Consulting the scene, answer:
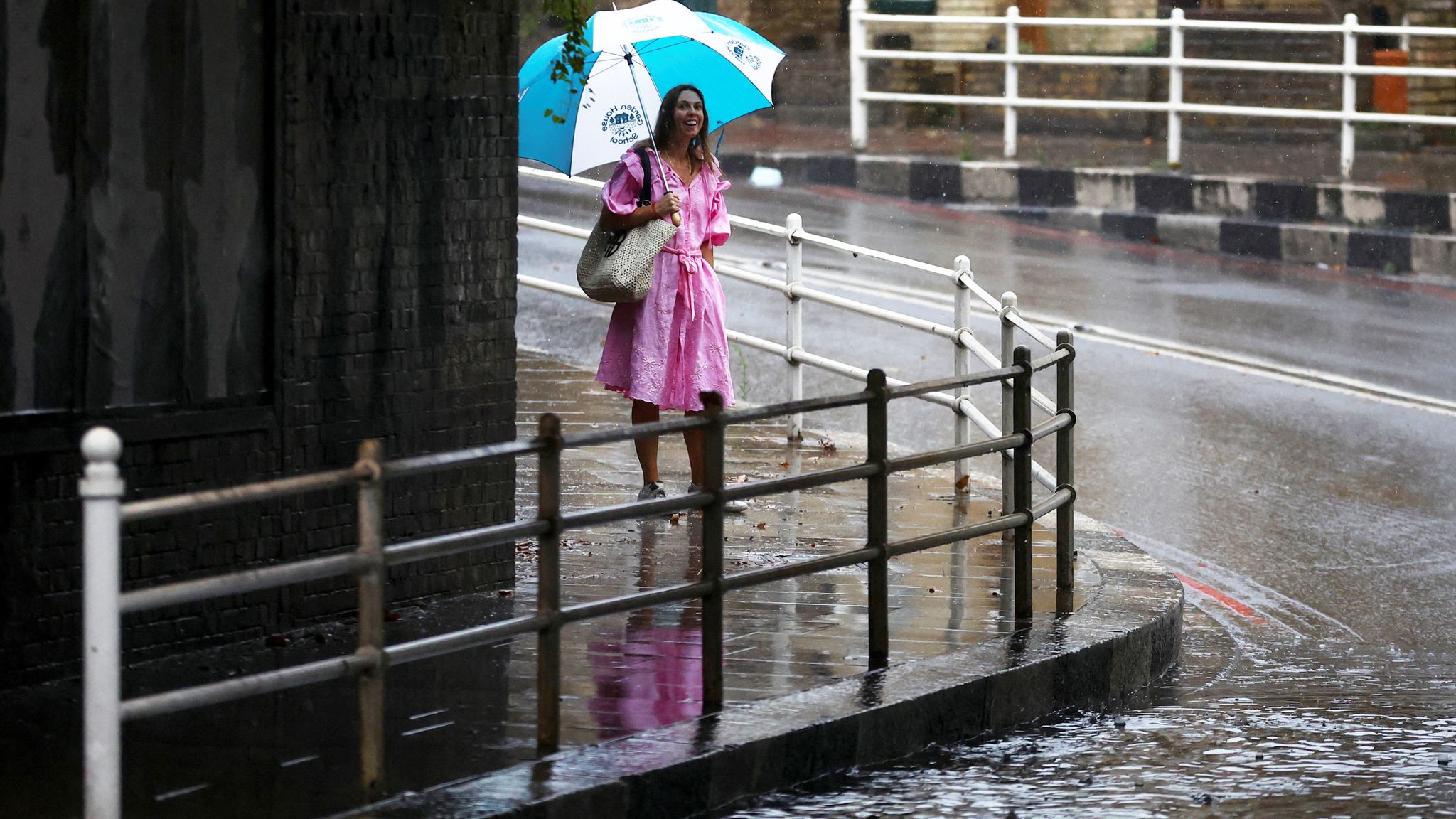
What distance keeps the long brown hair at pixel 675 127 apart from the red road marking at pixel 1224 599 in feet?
8.22

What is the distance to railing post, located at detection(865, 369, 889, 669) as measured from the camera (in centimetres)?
653

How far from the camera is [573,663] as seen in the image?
6.73 metres

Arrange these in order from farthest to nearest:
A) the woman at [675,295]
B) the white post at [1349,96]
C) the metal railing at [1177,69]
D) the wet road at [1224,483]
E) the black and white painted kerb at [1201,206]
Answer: the white post at [1349,96] → the metal railing at [1177,69] → the black and white painted kerb at [1201,206] → the woman at [675,295] → the wet road at [1224,483]

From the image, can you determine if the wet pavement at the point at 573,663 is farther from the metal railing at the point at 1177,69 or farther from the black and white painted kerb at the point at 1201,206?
the metal railing at the point at 1177,69

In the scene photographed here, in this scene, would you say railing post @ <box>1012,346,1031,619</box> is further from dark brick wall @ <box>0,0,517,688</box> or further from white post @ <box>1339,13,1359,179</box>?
white post @ <box>1339,13,1359,179</box>

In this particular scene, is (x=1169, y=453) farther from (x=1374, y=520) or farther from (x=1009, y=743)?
(x=1009, y=743)

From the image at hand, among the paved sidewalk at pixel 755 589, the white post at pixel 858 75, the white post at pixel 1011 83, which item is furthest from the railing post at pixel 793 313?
the white post at pixel 858 75

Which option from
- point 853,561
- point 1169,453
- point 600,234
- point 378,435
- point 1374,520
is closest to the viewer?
point 853,561

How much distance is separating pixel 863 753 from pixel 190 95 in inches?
110

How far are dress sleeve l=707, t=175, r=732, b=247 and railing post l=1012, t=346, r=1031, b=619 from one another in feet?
6.49

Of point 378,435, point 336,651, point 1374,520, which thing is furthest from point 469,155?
point 1374,520

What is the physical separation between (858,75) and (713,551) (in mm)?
17629

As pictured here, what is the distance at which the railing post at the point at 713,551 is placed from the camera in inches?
237

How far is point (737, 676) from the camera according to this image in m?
6.61
